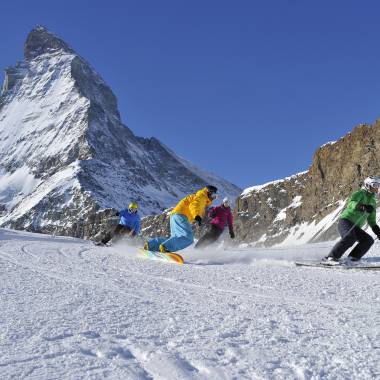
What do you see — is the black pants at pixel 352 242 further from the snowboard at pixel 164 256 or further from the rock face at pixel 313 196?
the rock face at pixel 313 196

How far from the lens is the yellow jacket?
35.4 feet

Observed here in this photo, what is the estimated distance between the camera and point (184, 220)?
10.9 meters

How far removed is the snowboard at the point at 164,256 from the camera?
9.49m

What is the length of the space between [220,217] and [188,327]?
37.1ft

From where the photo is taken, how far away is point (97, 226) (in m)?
168

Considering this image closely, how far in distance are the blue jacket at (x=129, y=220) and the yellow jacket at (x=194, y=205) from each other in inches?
243

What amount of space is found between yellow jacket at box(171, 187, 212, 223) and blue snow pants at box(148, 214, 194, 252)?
0.42 feet

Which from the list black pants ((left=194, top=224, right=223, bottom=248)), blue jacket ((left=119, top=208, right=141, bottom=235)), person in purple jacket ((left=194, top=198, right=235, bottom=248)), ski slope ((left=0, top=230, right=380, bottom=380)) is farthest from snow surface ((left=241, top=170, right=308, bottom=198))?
ski slope ((left=0, top=230, right=380, bottom=380))

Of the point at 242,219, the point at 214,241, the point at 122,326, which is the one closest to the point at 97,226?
the point at 242,219

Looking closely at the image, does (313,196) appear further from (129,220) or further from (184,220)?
(184,220)

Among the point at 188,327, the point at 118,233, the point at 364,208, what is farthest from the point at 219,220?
the point at 188,327

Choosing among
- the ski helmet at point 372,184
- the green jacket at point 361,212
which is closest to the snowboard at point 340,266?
the green jacket at point 361,212

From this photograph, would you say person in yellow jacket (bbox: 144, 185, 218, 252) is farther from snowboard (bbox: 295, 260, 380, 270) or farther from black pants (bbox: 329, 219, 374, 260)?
black pants (bbox: 329, 219, 374, 260)

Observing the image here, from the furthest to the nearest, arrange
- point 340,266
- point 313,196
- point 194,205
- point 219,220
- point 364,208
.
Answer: point 313,196 → point 219,220 → point 194,205 → point 364,208 → point 340,266
